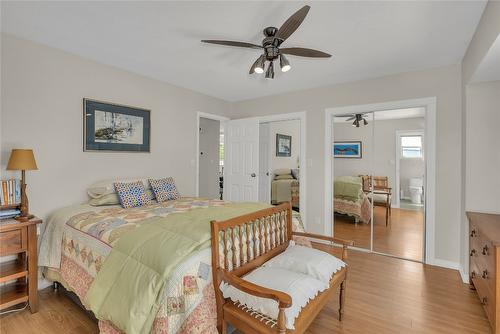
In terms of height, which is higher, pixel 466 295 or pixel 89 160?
pixel 89 160

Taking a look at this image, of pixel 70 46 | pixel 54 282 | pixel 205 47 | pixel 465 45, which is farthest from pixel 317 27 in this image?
pixel 54 282

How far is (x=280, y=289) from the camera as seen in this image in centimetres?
150

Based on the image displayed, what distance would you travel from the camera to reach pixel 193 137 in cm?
430

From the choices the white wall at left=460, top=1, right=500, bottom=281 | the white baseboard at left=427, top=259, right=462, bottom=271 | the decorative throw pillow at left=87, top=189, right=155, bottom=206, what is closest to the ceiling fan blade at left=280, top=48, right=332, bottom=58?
the white wall at left=460, top=1, right=500, bottom=281

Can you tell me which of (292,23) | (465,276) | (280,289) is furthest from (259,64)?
(465,276)

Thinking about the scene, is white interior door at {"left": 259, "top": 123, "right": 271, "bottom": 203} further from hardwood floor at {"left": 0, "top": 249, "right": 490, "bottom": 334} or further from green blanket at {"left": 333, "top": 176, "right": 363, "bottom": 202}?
hardwood floor at {"left": 0, "top": 249, "right": 490, "bottom": 334}

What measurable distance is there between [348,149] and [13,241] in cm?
406

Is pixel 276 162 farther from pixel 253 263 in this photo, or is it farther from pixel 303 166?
pixel 253 263

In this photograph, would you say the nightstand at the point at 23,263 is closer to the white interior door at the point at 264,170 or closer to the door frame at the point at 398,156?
the white interior door at the point at 264,170

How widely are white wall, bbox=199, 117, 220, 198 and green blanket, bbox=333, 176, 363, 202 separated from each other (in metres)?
2.66

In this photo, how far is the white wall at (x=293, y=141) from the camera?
Result: 172 inches

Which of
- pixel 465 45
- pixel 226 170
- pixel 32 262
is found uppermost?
pixel 465 45

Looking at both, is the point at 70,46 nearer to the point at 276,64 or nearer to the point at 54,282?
the point at 276,64

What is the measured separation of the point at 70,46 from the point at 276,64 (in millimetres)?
2316
